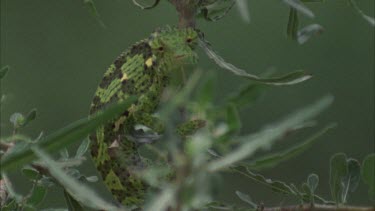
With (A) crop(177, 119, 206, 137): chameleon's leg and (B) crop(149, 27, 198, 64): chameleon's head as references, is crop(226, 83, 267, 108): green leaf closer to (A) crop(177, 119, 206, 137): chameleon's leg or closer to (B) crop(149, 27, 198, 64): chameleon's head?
(A) crop(177, 119, 206, 137): chameleon's leg

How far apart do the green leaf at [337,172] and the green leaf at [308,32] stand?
0.44 feet

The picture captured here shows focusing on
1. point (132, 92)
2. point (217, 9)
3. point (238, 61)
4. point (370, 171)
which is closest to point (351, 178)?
point (370, 171)

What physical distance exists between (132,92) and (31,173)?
259 millimetres

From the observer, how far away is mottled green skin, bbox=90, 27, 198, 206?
1.02 meters

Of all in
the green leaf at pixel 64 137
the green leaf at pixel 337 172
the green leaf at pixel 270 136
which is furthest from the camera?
the green leaf at pixel 337 172

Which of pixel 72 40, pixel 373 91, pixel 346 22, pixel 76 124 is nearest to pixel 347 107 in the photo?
pixel 373 91

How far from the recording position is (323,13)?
3.54 meters

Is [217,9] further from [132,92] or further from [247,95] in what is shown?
[247,95]

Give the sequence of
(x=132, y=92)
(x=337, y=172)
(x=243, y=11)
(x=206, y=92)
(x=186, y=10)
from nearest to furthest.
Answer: (x=206, y=92) → (x=243, y=11) → (x=337, y=172) → (x=186, y=10) → (x=132, y=92)

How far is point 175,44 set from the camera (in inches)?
40.2

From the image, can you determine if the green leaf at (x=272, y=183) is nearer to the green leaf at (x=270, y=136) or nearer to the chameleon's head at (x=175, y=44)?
the chameleon's head at (x=175, y=44)

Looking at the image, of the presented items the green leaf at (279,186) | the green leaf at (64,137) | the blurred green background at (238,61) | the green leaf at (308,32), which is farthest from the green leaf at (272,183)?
the blurred green background at (238,61)

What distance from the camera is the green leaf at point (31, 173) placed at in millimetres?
880

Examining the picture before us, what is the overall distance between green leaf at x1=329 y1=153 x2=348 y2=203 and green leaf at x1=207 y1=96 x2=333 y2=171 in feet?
0.90
